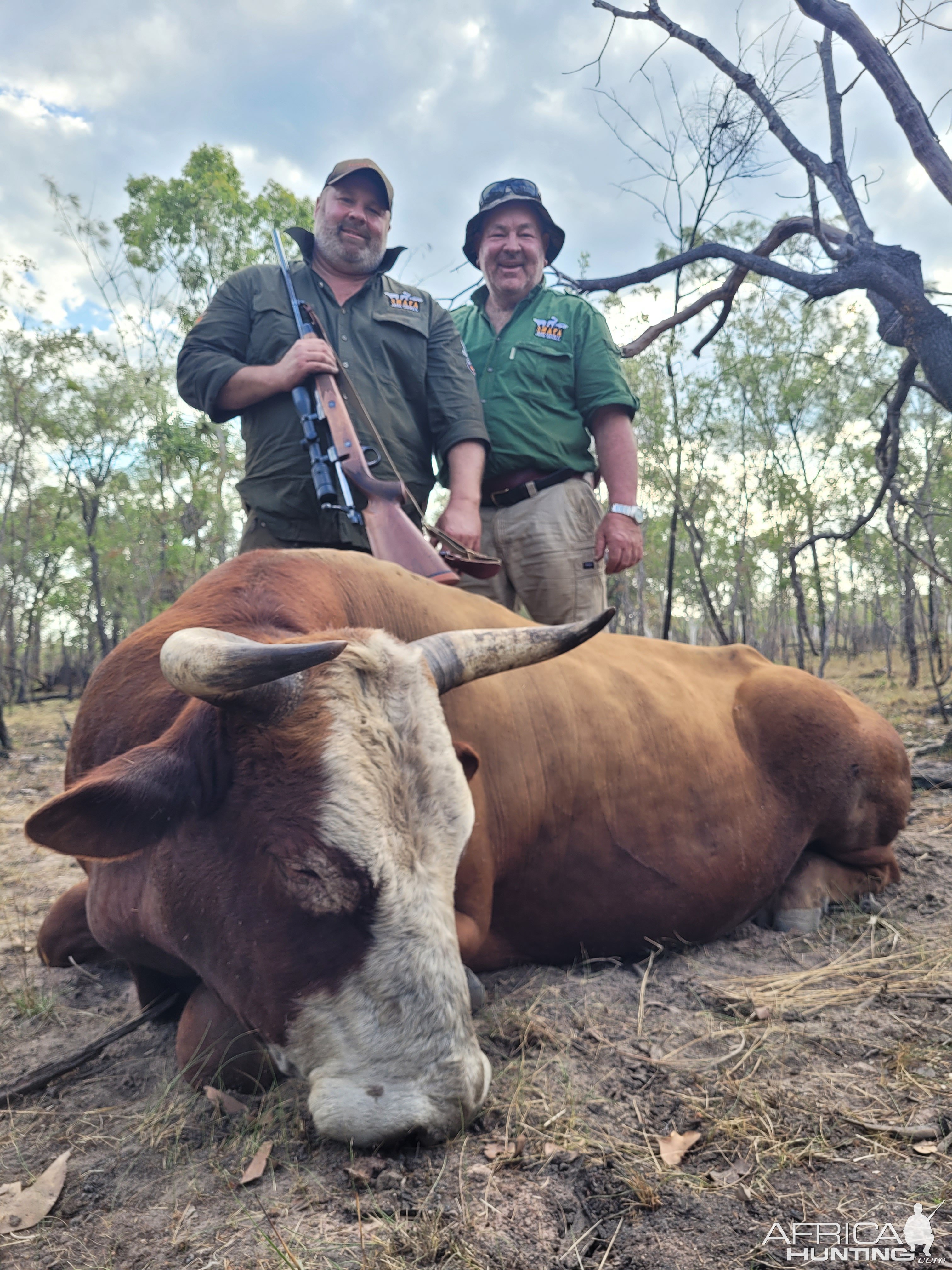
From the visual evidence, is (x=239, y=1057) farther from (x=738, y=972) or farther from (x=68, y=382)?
(x=68, y=382)

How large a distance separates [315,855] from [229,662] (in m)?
0.52

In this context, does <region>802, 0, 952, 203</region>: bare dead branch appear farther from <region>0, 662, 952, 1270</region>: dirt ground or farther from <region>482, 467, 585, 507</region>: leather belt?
<region>0, 662, 952, 1270</region>: dirt ground

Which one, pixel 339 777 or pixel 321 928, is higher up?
pixel 339 777

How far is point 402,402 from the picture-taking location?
4.61 metres

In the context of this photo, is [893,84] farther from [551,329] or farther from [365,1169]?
[365,1169]

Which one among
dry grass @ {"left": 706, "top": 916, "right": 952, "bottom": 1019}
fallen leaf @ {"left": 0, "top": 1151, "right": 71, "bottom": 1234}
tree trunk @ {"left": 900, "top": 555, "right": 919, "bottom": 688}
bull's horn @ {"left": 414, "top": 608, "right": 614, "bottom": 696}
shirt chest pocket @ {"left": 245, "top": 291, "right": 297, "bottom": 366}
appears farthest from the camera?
tree trunk @ {"left": 900, "top": 555, "right": 919, "bottom": 688}

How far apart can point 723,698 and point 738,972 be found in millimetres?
1378

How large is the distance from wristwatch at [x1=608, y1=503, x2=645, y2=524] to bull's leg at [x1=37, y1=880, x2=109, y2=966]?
3.47 m

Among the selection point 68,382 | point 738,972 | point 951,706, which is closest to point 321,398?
point 738,972

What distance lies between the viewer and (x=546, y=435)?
5.05 meters

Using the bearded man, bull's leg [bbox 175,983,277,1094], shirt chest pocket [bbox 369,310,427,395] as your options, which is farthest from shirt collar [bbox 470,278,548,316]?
bull's leg [bbox 175,983,277,1094]

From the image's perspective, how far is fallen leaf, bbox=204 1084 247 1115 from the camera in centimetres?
220

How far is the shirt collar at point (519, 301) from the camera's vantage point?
210 inches

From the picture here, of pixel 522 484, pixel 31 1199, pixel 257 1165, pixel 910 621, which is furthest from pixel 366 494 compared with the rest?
pixel 910 621
